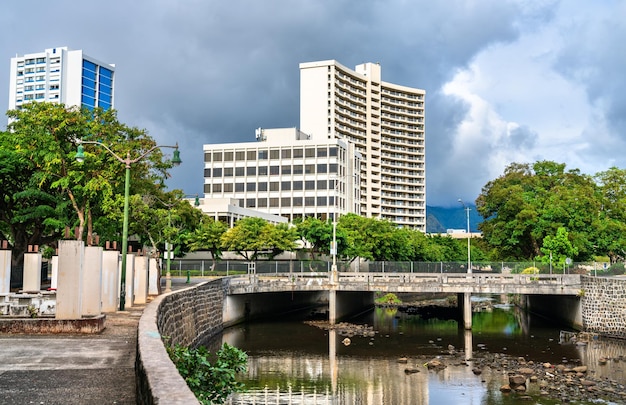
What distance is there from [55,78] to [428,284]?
5768 inches

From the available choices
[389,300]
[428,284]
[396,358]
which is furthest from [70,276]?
[389,300]

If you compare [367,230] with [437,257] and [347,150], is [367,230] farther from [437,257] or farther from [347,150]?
[347,150]

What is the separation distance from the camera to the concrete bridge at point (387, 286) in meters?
44.8

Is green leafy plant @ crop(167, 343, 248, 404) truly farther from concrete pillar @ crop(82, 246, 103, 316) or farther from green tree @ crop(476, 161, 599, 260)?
green tree @ crop(476, 161, 599, 260)

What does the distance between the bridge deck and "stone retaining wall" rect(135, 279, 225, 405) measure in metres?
5.00

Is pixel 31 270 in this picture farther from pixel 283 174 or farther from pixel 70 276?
pixel 283 174

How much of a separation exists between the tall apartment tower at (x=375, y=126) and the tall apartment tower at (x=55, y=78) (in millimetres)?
61784

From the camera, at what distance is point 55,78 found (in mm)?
162375

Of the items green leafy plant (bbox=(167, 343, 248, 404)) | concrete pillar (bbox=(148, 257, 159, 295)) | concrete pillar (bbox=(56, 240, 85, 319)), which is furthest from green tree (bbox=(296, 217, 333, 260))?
green leafy plant (bbox=(167, 343, 248, 404))

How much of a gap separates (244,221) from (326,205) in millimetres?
41699

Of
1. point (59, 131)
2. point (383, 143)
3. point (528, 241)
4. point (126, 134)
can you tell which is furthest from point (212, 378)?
point (383, 143)

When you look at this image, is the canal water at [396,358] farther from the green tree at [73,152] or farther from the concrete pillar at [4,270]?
the green tree at [73,152]

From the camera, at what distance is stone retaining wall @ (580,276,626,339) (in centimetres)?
4147

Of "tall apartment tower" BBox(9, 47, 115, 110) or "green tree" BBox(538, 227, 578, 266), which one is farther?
"tall apartment tower" BBox(9, 47, 115, 110)
